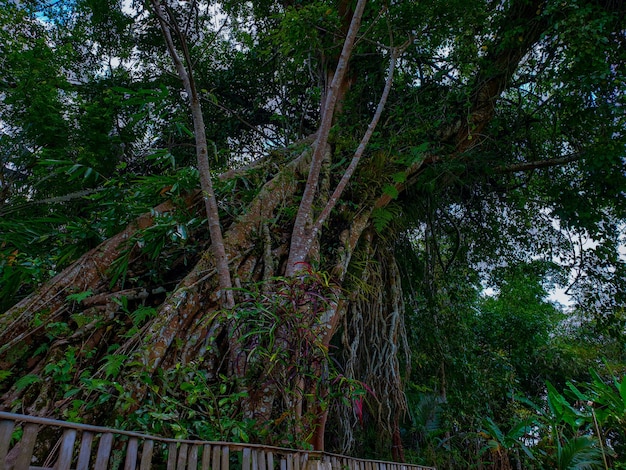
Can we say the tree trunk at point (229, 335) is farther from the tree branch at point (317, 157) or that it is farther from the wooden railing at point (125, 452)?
the wooden railing at point (125, 452)

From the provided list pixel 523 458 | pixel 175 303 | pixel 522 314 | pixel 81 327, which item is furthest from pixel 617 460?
pixel 81 327

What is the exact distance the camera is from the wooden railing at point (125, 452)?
0.82 metres

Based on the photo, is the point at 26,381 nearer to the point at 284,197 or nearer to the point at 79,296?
the point at 79,296

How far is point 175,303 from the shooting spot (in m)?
2.17

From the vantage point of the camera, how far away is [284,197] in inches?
128

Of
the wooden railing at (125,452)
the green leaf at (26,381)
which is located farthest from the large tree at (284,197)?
the wooden railing at (125,452)

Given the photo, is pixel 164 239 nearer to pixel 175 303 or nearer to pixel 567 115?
pixel 175 303

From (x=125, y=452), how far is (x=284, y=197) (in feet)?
7.40

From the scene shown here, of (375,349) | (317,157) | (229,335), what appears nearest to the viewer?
(229,335)

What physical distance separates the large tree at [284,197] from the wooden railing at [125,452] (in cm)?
18

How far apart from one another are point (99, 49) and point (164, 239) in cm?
473

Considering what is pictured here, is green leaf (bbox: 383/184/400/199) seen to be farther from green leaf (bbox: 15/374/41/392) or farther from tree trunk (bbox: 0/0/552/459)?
green leaf (bbox: 15/374/41/392)

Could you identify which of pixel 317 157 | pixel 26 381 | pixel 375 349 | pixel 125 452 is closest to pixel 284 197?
pixel 317 157

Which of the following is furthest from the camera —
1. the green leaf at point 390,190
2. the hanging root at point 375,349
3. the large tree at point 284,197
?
the green leaf at point 390,190
